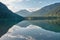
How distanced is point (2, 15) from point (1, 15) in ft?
8.46

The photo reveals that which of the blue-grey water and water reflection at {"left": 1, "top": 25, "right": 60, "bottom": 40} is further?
the blue-grey water

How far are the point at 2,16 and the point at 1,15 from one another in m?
1.53

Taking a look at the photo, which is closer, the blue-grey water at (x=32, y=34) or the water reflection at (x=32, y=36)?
the water reflection at (x=32, y=36)

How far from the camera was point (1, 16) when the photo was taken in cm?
18350

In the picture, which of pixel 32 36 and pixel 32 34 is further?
pixel 32 34

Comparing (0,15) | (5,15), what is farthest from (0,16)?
(5,15)

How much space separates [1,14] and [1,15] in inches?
85.6

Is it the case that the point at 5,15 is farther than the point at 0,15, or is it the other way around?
the point at 5,15

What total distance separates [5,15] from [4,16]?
4.42 metres

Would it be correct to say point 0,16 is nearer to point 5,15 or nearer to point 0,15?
point 0,15

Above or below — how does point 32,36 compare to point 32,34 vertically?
below

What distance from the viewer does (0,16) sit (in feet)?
592

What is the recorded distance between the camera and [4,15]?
627 ft

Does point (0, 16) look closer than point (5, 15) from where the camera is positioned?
Yes
